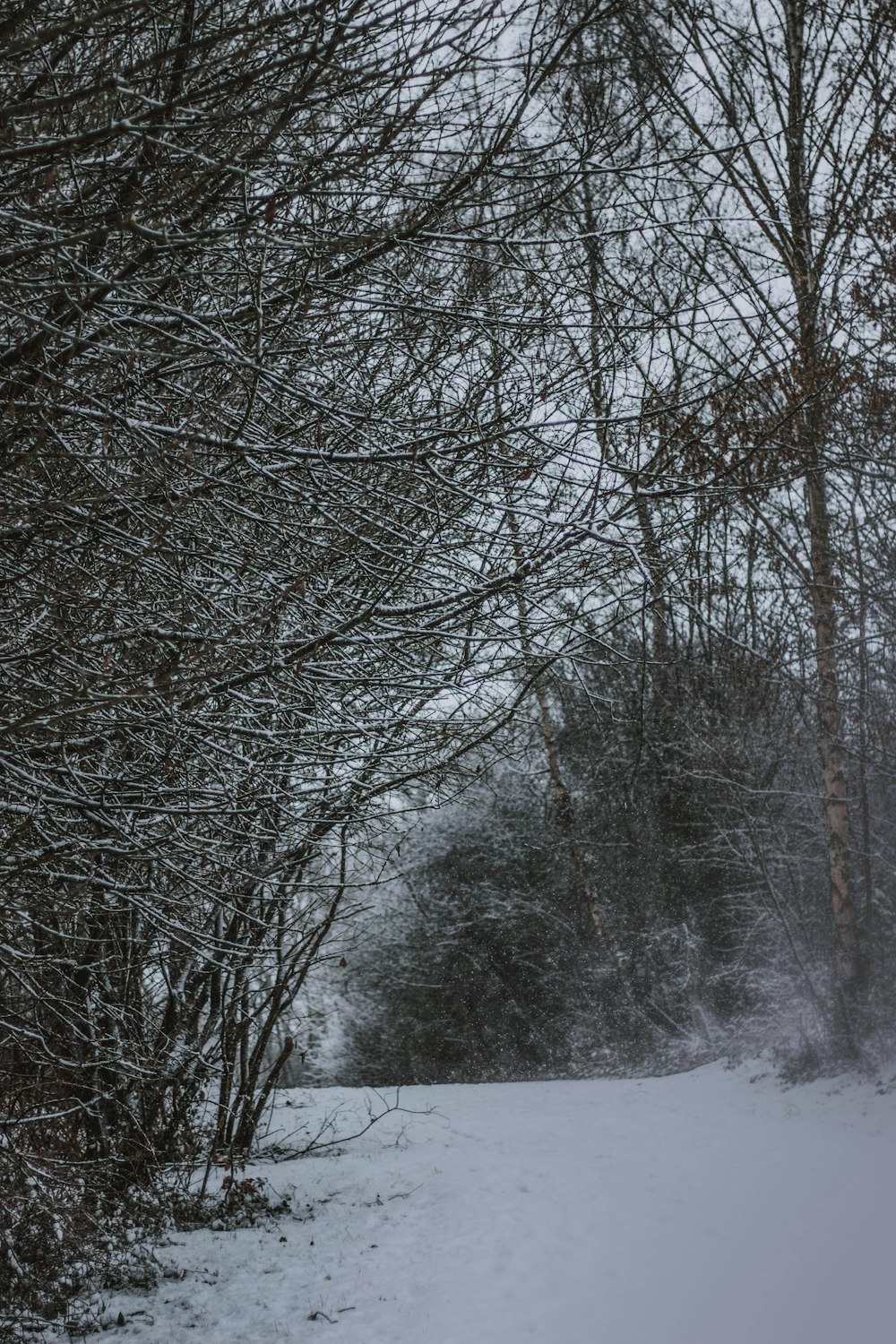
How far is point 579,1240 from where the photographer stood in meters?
5.39

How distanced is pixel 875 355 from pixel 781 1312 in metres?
6.43

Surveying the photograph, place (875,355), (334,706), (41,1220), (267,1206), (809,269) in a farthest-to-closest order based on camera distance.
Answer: (875,355), (809,269), (267,1206), (41,1220), (334,706)

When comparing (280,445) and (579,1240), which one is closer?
(280,445)

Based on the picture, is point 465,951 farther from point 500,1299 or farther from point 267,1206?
point 500,1299

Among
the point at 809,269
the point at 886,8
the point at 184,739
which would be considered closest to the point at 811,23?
the point at 886,8

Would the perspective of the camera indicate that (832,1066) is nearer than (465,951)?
Yes

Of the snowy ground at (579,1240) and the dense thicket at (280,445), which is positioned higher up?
the dense thicket at (280,445)

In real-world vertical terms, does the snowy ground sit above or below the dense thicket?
below

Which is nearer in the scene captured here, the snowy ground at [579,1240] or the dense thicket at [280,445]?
the dense thicket at [280,445]

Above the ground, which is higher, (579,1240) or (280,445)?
(280,445)

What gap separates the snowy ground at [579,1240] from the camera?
174 inches

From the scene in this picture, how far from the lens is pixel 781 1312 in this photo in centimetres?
450

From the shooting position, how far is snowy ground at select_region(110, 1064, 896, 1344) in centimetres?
442

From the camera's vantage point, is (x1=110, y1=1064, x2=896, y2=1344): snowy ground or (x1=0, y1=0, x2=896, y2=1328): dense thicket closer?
(x1=0, y1=0, x2=896, y2=1328): dense thicket
